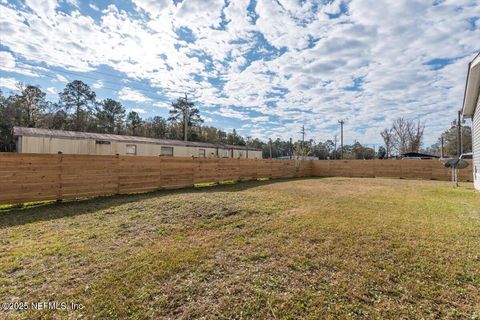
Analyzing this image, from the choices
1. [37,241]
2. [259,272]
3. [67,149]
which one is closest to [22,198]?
[37,241]

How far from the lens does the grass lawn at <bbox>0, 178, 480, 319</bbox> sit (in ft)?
7.15

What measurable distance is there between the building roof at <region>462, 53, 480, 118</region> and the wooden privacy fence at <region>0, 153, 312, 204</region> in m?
10.4

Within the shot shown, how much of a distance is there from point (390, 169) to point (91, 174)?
63.8ft

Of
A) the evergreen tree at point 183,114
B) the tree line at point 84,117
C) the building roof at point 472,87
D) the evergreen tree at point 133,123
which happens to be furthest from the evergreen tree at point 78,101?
the building roof at point 472,87

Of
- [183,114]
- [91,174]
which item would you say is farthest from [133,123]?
[91,174]

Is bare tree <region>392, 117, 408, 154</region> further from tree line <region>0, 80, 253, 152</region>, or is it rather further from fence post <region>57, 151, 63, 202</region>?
fence post <region>57, 151, 63, 202</region>

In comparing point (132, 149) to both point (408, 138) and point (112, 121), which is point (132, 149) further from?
point (408, 138)

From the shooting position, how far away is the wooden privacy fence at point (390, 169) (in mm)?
16592

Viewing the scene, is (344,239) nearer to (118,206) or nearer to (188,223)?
(188,223)

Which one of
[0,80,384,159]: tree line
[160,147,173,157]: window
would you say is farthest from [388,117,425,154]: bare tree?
[160,147,173,157]: window

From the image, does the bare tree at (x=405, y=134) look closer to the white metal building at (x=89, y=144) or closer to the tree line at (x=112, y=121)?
the tree line at (x=112, y=121)

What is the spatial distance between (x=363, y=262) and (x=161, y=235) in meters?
3.25

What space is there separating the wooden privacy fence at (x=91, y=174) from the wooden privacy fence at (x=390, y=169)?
11.4 meters

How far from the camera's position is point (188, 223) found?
16.5ft
